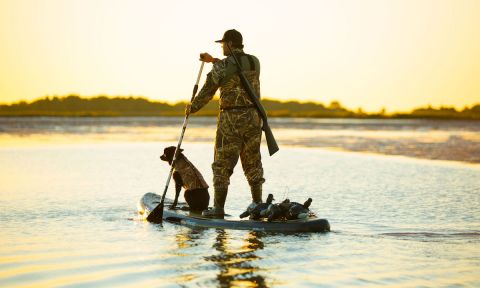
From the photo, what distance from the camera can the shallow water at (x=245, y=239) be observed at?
22.8 ft

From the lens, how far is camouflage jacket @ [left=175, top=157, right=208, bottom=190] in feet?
35.1

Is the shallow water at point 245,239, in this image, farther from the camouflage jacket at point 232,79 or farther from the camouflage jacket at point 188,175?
the camouflage jacket at point 232,79

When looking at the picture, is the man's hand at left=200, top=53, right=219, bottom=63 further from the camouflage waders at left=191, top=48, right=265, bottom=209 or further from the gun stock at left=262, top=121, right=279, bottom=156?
the gun stock at left=262, top=121, right=279, bottom=156

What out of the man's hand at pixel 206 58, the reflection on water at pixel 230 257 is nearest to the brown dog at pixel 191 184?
the reflection on water at pixel 230 257

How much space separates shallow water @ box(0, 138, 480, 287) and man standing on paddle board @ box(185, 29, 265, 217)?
2.90 feet

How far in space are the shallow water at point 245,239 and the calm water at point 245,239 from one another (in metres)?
0.01

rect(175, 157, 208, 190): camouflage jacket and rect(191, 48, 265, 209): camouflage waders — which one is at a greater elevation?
rect(191, 48, 265, 209): camouflage waders

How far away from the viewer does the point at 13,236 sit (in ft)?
29.9

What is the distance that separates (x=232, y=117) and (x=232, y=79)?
46cm

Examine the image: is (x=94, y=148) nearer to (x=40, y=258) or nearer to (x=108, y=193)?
(x=108, y=193)

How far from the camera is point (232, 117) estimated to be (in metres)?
10.1

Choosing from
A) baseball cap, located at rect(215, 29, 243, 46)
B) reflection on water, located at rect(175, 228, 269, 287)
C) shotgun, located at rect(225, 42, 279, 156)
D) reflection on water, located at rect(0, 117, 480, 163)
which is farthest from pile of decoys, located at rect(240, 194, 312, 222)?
reflection on water, located at rect(0, 117, 480, 163)

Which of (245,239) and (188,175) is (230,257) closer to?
(245,239)

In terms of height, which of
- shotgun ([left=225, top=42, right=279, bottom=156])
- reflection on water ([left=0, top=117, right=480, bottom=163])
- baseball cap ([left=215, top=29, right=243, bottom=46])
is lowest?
reflection on water ([left=0, top=117, right=480, bottom=163])
